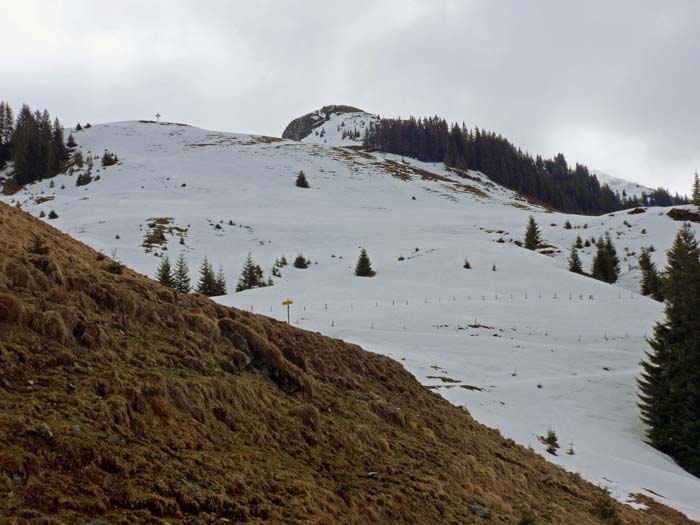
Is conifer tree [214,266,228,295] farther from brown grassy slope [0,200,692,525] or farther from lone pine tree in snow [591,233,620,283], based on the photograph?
lone pine tree in snow [591,233,620,283]

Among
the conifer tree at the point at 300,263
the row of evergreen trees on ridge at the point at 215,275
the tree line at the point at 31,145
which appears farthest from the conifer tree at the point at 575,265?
the tree line at the point at 31,145

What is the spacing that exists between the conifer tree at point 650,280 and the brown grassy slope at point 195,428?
29651 mm

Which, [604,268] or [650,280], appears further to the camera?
[604,268]

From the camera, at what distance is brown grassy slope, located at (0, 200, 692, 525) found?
12.9 feet

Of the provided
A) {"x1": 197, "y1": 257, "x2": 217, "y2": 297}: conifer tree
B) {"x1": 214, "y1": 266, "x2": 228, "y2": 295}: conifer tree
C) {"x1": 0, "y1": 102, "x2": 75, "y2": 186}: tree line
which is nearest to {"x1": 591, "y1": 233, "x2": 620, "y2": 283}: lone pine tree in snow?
{"x1": 214, "y1": 266, "x2": 228, "y2": 295}: conifer tree

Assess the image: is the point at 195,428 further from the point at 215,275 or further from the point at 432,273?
the point at 432,273

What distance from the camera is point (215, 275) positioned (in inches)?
1336

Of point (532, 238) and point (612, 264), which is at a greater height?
point (532, 238)

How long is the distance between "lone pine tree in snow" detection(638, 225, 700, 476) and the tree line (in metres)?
79.2

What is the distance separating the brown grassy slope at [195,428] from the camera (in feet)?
12.9

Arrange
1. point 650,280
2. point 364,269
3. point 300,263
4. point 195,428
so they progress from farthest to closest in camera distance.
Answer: point 300,263
point 650,280
point 364,269
point 195,428

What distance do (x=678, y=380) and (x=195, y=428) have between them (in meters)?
18.5

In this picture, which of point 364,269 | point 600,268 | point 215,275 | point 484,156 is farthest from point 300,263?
point 484,156

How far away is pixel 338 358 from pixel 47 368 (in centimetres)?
598
